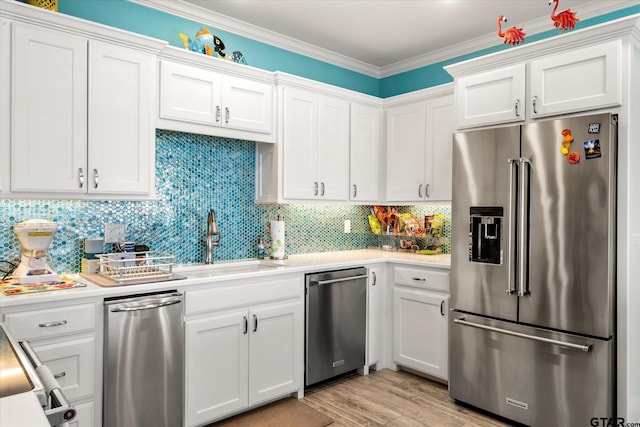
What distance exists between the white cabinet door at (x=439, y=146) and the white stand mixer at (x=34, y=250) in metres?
2.80

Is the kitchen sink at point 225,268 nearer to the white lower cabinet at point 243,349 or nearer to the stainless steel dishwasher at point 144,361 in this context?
the white lower cabinet at point 243,349

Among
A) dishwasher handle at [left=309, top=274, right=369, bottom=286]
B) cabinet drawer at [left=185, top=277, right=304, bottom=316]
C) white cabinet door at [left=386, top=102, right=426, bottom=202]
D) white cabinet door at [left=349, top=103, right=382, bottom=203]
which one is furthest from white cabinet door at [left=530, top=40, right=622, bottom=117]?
cabinet drawer at [left=185, top=277, right=304, bottom=316]

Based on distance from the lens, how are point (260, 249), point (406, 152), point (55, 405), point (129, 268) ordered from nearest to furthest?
point (55, 405) → point (129, 268) → point (260, 249) → point (406, 152)

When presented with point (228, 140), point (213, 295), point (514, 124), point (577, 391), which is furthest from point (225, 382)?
point (514, 124)

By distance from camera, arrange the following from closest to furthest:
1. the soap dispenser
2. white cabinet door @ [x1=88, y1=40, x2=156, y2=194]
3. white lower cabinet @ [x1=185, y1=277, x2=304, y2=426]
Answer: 1. white cabinet door @ [x1=88, y1=40, x2=156, y2=194]
2. white lower cabinet @ [x1=185, y1=277, x2=304, y2=426]
3. the soap dispenser

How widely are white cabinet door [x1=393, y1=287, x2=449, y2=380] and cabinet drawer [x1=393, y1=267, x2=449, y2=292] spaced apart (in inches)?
2.2

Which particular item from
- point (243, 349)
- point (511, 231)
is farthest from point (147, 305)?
point (511, 231)

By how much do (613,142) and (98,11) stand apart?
10.6ft

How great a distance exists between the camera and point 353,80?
4504 mm

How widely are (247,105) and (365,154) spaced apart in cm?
128

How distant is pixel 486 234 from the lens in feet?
9.41

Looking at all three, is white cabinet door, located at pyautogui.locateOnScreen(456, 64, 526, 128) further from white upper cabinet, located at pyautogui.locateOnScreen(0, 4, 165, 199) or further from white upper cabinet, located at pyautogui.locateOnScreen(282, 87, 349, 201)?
white upper cabinet, located at pyautogui.locateOnScreen(0, 4, 165, 199)

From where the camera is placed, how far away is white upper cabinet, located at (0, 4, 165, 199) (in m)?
2.29

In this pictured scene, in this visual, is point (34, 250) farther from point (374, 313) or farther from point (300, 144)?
point (374, 313)
